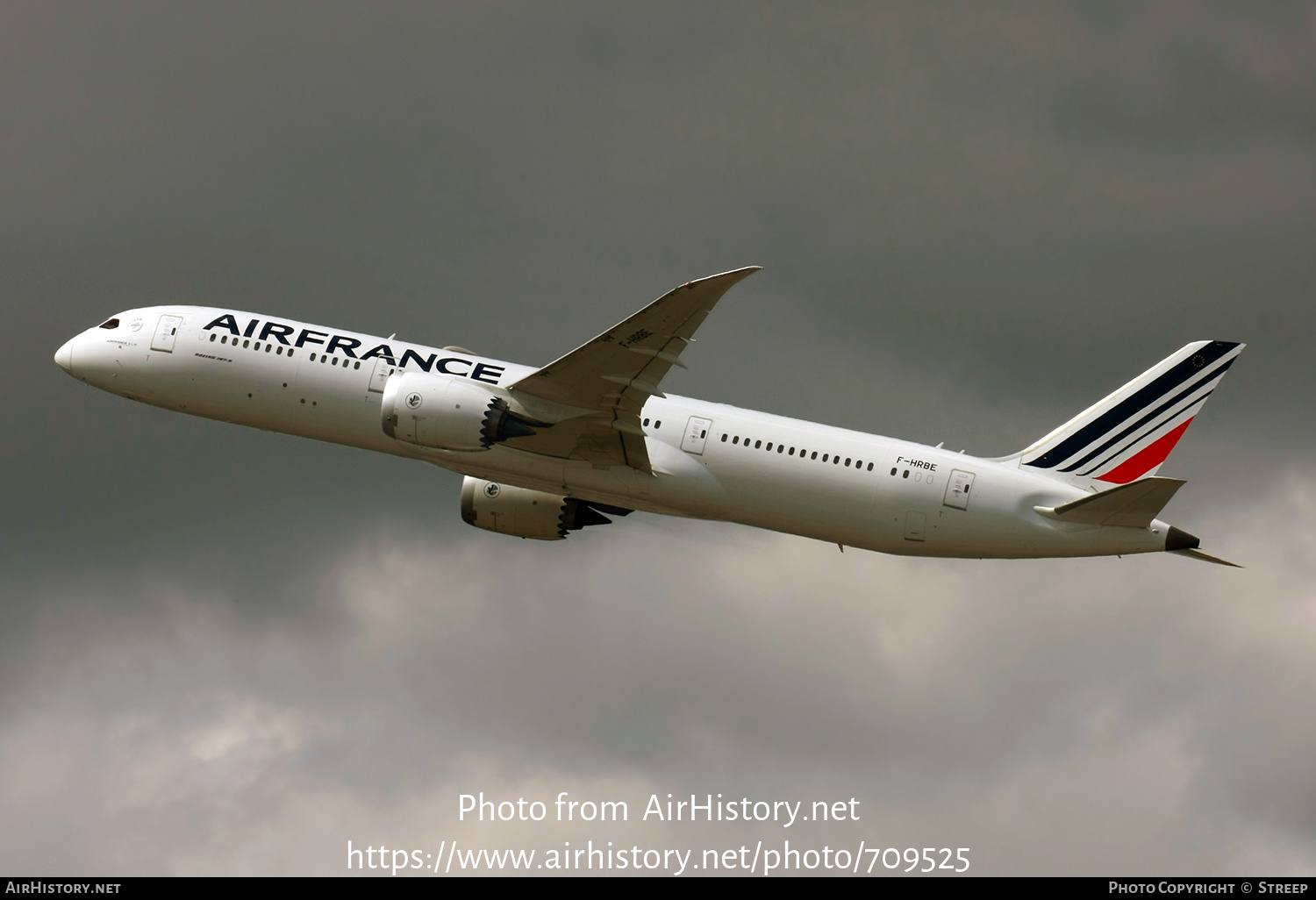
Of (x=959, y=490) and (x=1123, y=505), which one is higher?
(x=959, y=490)

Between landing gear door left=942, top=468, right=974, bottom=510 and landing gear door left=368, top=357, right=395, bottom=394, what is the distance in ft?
63.8

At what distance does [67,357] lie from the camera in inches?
2254

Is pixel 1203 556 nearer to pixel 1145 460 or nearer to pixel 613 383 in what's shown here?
pixel 1145 460

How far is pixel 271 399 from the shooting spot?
174ft

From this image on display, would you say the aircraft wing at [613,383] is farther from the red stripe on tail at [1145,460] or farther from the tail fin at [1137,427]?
the red stripe on tail at [1145,460]

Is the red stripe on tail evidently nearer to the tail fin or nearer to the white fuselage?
the tail fin

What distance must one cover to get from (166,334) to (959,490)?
94.8 feet

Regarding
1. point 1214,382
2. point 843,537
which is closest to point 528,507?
point 843,537

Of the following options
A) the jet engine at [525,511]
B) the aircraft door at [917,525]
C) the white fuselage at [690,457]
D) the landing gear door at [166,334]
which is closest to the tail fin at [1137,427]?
the white fuselage at [690,457]

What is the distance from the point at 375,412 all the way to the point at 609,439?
8.49 meters

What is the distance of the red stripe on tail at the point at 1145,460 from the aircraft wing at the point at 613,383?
15.9m

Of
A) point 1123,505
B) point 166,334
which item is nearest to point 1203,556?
point 1123,505

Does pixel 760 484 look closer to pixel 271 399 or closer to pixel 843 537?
pixel 843 537

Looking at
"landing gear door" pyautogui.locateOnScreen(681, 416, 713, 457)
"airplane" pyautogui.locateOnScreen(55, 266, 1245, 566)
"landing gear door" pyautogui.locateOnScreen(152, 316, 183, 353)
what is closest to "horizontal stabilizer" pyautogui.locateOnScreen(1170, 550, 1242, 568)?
"airplane" pyautogui.locateOnScreen(55, 266, 1245, 566)
